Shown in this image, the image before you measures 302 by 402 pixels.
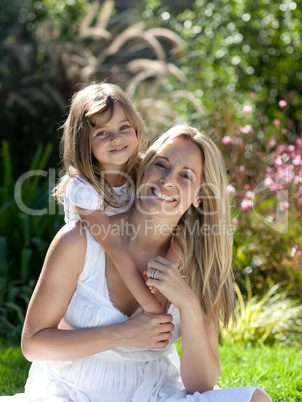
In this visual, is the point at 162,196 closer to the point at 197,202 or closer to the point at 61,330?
the point at 197,202

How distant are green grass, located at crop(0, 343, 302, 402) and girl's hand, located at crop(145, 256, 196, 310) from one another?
3.50ft

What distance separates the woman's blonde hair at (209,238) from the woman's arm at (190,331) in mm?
198

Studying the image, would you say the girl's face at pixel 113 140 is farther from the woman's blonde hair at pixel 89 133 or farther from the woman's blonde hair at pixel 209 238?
the woman's blonde hair at pixel 209 238

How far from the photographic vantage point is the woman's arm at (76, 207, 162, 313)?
2.37 metres

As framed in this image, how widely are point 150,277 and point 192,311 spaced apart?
218 millimetres

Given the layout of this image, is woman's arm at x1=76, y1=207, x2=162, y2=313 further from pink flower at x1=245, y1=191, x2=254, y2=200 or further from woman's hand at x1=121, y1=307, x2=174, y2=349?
pink flower at x1=245, y1=191, x2=254, y2=200

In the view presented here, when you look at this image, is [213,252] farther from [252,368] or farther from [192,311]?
[252,368]

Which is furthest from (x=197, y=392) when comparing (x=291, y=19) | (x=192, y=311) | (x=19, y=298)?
(x=291, y=19)

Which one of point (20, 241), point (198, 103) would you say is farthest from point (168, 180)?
point (198, 103)

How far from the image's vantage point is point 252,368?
344 cm

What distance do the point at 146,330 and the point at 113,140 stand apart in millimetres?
956

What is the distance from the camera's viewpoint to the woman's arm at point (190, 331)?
235 cm

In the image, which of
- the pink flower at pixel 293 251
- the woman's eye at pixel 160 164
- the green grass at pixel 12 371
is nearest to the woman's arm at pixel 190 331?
the woman's eye at pixel 160 164

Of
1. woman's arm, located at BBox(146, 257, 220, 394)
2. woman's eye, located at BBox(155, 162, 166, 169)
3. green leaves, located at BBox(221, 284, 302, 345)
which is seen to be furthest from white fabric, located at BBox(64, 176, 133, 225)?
green leaves, located at BBox(221, 284, 302, 345)
